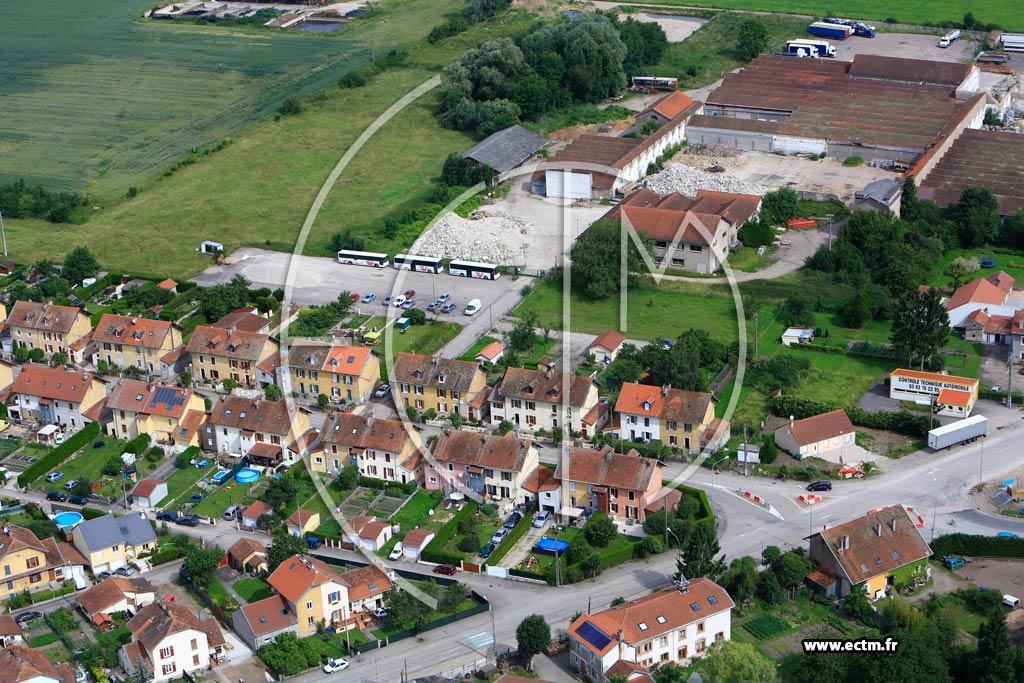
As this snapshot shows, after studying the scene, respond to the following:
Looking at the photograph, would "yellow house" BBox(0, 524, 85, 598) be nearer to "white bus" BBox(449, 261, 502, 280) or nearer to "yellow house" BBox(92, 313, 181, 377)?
"yellow house" BBox(92, 313, 181, 377)

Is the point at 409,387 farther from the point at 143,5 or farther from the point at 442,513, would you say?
the point at 143,5

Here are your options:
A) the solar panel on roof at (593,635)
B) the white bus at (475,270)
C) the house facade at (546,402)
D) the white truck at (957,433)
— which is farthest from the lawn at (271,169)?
the solar panel on roof at (593,635)

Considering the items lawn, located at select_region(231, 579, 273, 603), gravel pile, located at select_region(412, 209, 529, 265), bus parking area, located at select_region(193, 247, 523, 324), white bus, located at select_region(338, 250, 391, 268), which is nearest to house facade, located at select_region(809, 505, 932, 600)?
lawn, located at select_region(231, 579, 273, 603)

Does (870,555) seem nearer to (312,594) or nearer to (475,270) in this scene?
(312,594)

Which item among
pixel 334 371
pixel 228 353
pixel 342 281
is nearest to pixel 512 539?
pixel 334 371

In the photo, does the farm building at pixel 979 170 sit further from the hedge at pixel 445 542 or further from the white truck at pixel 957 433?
the hedge at pixel 445 542

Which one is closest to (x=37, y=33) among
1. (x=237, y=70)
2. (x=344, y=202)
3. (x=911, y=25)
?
(x=237, y=70)
